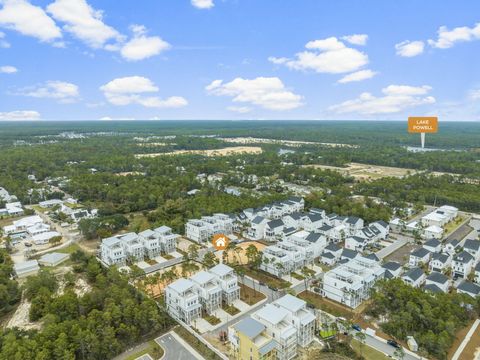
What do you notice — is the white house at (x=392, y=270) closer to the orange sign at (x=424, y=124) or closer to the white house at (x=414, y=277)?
the white house at (x=414, y=277)

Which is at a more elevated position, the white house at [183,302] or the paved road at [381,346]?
the white house at [183,302]

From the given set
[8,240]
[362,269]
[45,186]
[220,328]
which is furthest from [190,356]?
[45,186]

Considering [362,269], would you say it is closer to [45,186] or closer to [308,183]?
[308,183]

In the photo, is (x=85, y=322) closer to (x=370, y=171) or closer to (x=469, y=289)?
(x=469, y=289)

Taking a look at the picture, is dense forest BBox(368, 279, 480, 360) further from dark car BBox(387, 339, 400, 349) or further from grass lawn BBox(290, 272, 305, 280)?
grass lawn BBox(290, 272, 305, 280)

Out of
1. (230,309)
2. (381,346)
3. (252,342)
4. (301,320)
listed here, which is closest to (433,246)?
(381,346)

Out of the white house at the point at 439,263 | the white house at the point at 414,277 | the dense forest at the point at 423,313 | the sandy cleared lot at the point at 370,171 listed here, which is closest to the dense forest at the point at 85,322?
the dense forest at the point at 423,313
